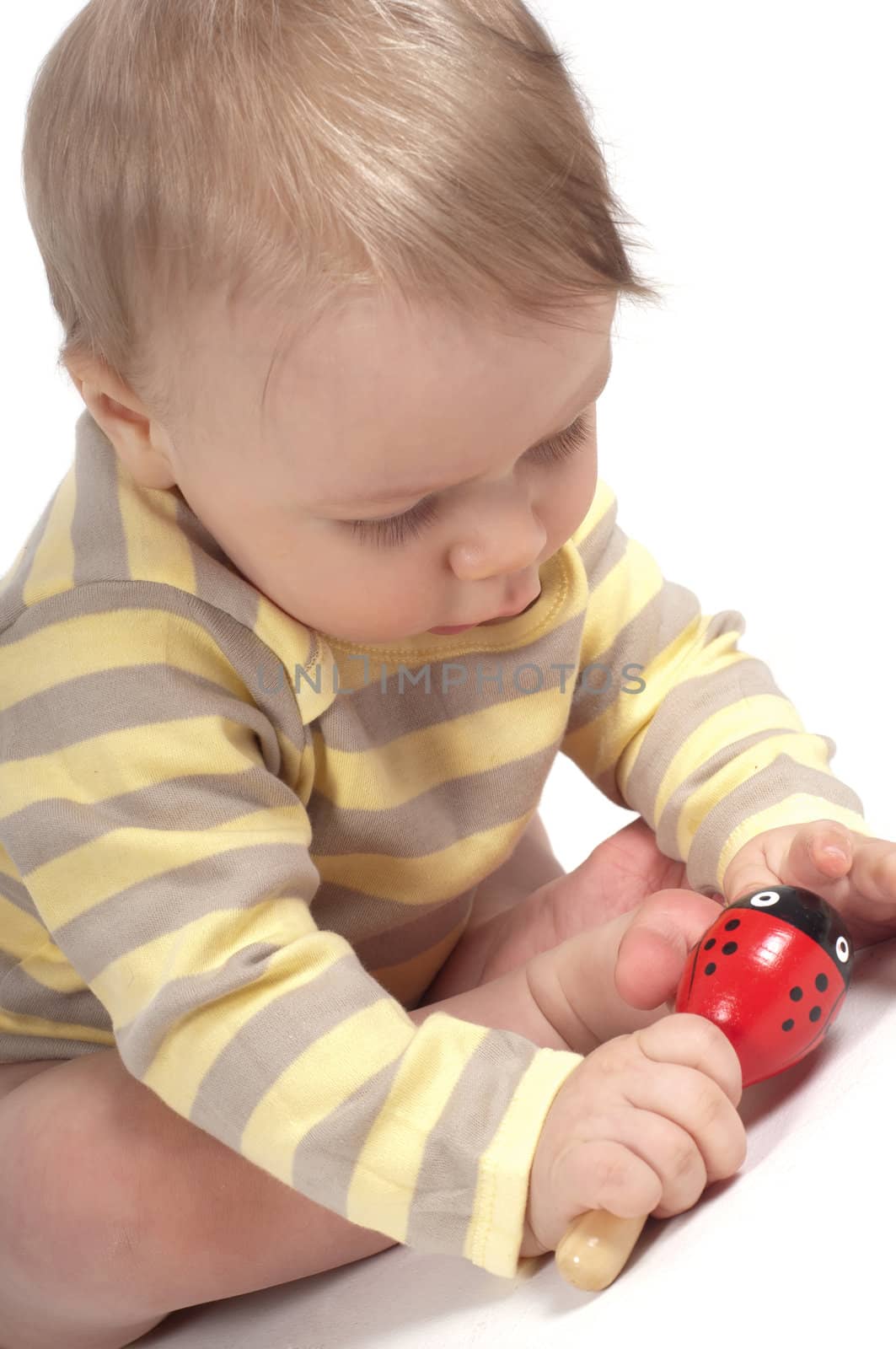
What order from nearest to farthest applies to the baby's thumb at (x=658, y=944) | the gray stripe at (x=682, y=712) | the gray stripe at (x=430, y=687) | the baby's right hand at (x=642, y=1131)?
the baby's right hand at (x=642, y=1131)
the baby's thumb at (x=658, y=944)
the gray stripe at (x=430, y=687)
the gray stripe at (x=682, y=712)

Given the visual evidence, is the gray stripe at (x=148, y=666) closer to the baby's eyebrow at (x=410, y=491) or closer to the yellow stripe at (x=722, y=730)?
the baby's eyebrow at (x=410, y=491)

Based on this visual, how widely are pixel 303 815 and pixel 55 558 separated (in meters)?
0.16

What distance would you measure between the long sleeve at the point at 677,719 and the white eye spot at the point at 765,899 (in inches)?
5.9

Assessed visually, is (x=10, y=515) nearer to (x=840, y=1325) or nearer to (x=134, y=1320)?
(x=134, y=1320)

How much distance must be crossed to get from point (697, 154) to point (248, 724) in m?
1.01

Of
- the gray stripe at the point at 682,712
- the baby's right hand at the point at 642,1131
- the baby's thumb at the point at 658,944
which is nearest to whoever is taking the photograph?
the baby's right hand at the point at 642,1131

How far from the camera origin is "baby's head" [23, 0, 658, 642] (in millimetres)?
688

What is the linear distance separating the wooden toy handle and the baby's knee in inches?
9.4

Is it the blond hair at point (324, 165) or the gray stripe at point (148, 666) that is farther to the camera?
the gray stripe at point (148, 666)

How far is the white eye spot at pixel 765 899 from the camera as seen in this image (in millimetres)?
747

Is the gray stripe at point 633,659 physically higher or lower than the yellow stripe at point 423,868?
higher

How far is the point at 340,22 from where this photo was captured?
2.33 ft

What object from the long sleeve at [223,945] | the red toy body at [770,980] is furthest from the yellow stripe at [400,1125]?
the red toy body at [770,980]

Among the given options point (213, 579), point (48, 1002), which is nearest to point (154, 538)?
point (213, 579)
